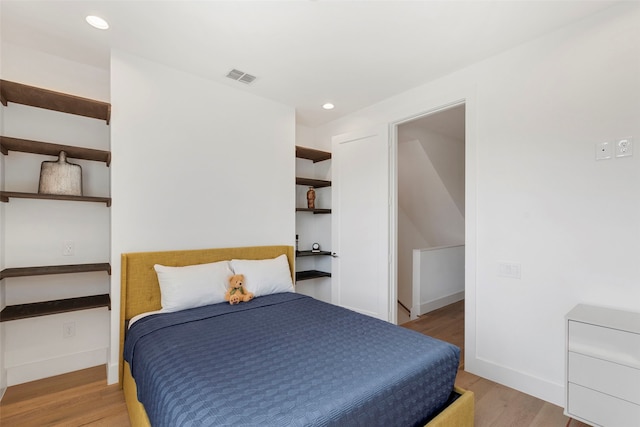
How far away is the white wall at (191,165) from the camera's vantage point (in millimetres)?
2381

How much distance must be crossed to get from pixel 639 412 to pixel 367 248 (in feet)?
7.40

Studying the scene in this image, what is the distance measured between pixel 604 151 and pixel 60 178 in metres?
3.81

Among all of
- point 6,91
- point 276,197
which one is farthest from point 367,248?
point 6,91

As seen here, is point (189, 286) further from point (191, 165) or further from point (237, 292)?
point (191, 165)

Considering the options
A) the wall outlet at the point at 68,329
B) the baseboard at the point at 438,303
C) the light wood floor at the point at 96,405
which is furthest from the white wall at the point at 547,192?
the wall outlet at the point at 68,329

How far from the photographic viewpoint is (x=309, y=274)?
381 centimetres

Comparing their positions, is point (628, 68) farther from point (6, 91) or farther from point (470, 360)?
point (6, 91)

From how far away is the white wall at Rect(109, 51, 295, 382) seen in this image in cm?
238

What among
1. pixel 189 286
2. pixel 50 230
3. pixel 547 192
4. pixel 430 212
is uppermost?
pixel 547 192

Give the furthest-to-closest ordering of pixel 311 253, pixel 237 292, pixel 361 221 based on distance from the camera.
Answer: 1. pixel 311 253
2. pixel 361 221
3. pixel 237 292

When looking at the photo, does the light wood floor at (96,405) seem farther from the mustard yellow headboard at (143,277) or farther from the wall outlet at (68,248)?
the wall outlet at (68,248)

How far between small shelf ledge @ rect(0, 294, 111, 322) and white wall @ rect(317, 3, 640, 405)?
3052mm

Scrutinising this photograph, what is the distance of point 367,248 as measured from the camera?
3379 millimetres

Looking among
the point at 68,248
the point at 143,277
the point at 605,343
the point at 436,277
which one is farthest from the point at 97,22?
the point at 436,277
